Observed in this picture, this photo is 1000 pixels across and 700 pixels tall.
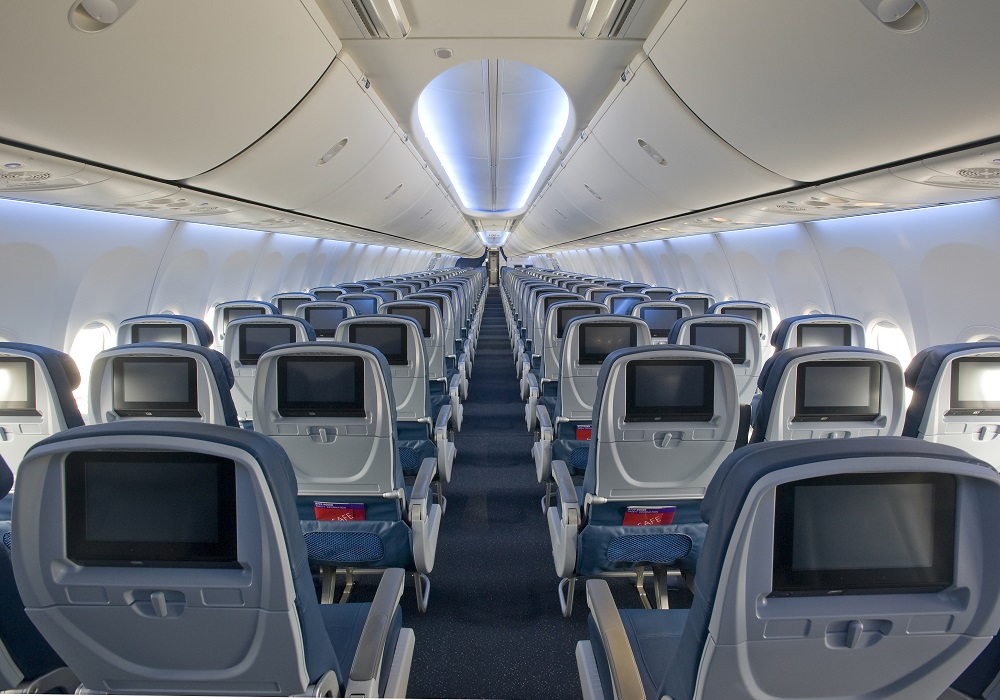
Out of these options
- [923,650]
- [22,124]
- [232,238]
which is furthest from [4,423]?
[232,238]

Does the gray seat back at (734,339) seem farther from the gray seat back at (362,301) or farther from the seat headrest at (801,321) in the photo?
the gray seat back at (362,301)

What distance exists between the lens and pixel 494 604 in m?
3.63

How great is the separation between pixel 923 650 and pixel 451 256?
4162 centimetres

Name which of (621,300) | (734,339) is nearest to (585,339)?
(734,339)

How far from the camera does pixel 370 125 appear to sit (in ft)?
18.5

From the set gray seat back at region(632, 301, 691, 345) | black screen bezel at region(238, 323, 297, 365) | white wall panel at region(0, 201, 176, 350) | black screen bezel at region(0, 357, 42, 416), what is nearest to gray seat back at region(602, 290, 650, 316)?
gray seat back at region(632, 301, 691, 345)

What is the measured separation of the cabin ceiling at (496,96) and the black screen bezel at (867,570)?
1.58 meters

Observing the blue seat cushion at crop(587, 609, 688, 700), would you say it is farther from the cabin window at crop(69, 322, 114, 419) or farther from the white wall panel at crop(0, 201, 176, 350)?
the cabin window at crop(69, 322, 114, 419)

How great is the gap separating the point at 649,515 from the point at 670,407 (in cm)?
56

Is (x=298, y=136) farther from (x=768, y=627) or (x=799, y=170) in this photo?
(x=768, y=627)

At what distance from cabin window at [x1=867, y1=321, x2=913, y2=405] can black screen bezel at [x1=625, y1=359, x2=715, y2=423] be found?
533 centimetres

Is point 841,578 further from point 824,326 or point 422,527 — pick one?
point 824,326

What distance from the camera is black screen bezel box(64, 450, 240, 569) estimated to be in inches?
59.6

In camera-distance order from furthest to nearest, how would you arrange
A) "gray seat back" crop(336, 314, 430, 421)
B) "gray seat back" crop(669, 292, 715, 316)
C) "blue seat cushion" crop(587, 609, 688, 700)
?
"gray seat back" crop(669, 292, 715, 316) < "gray seat back" crop(336, 314, 430, 421) < "blue seat cushion" crop(587, 609, 688, 700)
